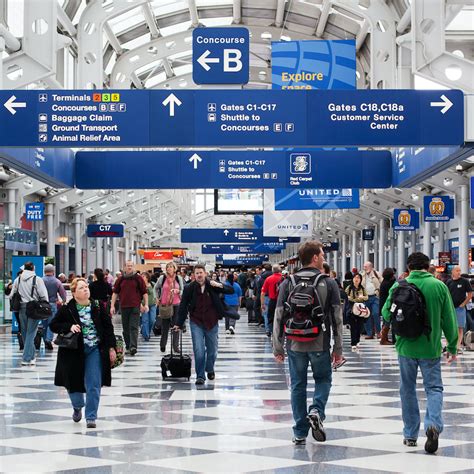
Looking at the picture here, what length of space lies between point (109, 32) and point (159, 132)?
1488cm

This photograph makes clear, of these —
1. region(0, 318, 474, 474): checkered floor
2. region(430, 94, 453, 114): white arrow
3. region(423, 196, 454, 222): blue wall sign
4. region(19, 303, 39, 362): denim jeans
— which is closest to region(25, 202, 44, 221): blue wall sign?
region(423, 196, 454, 222): blue wall sign

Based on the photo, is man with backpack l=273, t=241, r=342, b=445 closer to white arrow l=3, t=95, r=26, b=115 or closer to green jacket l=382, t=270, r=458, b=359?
green jacket l=382, t=270, r=458, b=359

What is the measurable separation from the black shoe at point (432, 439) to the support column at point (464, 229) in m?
20.7

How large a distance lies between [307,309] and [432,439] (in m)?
1.31

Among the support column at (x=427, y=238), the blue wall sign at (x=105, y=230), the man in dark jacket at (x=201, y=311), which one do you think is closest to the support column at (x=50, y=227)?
the blue wall sign at (x=105, y=230)

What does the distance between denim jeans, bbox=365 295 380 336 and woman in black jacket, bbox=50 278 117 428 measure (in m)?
11.9

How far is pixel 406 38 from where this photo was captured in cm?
1758

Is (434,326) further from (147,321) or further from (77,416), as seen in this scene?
(147,321)

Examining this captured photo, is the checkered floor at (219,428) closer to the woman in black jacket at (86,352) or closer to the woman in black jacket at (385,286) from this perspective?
the woman in black jacket at (86,352)

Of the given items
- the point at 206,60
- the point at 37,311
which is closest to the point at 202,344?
the point at 37,311

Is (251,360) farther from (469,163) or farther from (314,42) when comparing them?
(469,163)

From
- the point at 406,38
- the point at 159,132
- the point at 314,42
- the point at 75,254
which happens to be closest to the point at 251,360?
the point at 159,132

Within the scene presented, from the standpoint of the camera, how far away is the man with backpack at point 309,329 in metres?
7.43

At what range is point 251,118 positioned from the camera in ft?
49.8
